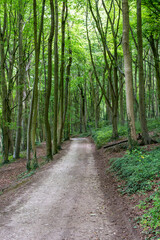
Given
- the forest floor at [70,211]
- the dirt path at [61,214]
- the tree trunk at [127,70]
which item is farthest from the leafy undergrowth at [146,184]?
the tree trunk at [127,70]

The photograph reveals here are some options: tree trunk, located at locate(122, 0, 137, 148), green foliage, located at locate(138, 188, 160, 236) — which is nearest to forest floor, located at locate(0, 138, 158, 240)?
green foliage, located at locate(138, 188, 160, 236)

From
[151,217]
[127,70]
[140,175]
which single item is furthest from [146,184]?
[127,70]

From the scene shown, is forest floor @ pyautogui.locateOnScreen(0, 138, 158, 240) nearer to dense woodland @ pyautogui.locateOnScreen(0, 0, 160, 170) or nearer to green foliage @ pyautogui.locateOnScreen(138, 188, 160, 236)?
green foliage @ pyautogui.locateOnScreen(138, 188, 160, 236)

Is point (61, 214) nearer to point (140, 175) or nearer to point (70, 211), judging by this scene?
point (70, 211)

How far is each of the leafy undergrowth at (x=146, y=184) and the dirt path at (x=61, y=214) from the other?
433 mm

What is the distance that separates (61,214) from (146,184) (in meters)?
2.49

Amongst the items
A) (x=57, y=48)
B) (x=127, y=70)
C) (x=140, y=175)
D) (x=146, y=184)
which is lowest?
(x=146, y=184)

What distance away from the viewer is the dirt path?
4.29 metres

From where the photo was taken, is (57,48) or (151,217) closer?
(151,217)

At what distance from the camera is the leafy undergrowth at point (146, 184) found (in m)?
3.96

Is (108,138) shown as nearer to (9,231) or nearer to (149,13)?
(149,13)

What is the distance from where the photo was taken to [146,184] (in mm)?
5730

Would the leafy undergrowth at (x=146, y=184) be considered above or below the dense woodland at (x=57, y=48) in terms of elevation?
below

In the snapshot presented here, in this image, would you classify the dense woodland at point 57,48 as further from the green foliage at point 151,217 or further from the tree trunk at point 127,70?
the green foliage at point 151,217
